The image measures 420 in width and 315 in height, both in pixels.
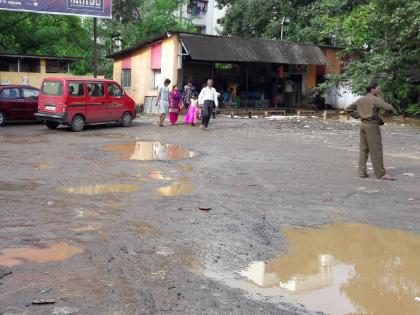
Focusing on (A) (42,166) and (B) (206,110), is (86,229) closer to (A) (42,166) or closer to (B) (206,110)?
(A) (42,166)

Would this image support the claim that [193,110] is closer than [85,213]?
No

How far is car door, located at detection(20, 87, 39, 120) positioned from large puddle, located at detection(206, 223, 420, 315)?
47.5 feet

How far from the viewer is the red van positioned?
1644 cm

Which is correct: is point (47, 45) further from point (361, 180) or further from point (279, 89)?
point (361, 180)

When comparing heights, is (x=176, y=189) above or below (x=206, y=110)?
below

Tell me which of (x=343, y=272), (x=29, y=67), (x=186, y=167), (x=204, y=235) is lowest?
(x=343, y=272)

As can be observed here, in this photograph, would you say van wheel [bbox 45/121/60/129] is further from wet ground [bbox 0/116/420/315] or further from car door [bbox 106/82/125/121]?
wet ground [bbox 0/116/420/315]

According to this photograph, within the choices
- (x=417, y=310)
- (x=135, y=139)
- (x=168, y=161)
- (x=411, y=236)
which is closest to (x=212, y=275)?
(x=417, y=310)

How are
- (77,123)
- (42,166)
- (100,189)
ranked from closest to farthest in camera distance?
1. (100,189)
2. (42,166)
3. (77,123)

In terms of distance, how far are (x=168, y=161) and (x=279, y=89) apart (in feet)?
A: 66.7

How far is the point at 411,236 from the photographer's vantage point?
6184mm

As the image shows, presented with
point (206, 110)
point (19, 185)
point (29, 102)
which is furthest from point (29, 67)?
point (19, 185)

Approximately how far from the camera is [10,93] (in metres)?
18.1

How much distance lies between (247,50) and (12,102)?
470 inches
